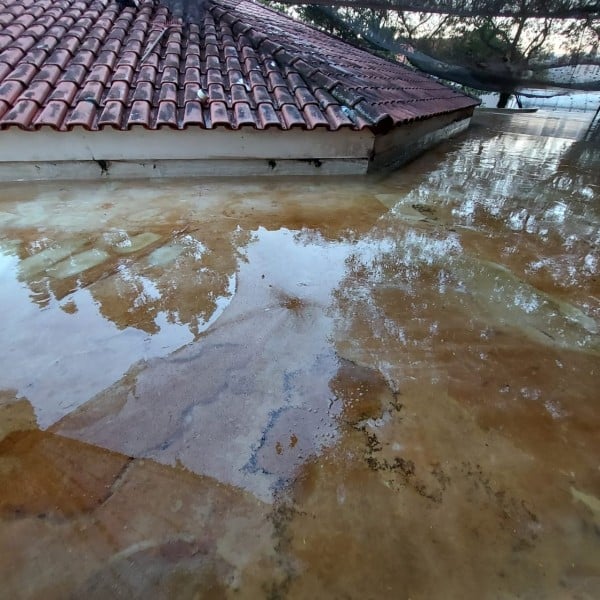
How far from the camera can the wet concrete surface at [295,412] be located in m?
1.12

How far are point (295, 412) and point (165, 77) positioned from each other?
4.43 m

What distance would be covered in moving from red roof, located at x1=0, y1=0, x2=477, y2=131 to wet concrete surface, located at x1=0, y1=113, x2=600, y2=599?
1407mm

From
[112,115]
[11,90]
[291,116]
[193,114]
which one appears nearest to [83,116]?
[112,115]

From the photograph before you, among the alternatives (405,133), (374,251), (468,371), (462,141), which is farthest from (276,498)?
(462,141)

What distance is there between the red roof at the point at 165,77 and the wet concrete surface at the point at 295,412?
1.41 meters

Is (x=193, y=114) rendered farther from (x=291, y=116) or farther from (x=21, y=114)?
(x=21, y=114)

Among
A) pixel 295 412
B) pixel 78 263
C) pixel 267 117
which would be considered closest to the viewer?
pixel 295 412

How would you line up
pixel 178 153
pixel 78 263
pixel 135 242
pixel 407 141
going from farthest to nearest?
pixel 407 141 < pixel 178 153 < pixel 135 242 < pixel 78 263

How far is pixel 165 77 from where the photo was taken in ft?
14.0

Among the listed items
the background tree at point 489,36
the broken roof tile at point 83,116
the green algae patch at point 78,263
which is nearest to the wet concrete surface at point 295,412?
the green algae patch at point 78,263

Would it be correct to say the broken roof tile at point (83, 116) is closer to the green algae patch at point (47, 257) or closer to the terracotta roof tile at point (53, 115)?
the terracotta roof tile at point (53, 115)

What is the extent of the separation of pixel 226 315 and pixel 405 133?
4.58m

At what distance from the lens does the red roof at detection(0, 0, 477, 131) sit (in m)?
3.74

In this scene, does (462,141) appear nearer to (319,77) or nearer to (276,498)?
(319,77)
